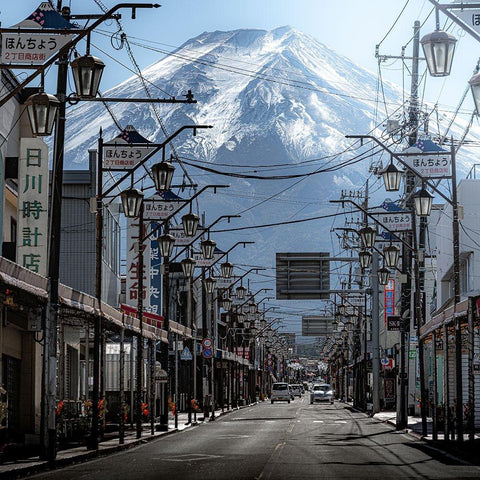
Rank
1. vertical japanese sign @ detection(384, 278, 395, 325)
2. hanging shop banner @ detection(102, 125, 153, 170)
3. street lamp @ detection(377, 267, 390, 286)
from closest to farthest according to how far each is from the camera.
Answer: hanging shop banner @ detection(102, 125, 153, 170)
street lamp @ detection(377, 267, 390, 286)
vertical japanese sign @ detection(384, 278, 395, 325)

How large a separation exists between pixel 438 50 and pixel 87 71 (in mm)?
7294

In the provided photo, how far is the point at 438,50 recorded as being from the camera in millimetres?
15938

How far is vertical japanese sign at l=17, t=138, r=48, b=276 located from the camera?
109 feet

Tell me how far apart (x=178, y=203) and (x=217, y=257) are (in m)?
18.7

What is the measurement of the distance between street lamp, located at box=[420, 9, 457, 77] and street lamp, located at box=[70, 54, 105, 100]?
6.93 meters

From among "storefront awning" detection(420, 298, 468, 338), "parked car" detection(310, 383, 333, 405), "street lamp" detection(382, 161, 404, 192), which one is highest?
"street lamp" detection(382, 161, 404, 192)

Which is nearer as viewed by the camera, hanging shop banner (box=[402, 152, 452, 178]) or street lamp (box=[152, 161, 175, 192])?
street lamp (box=[152, 161, 175, 192])

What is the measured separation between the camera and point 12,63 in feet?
60.3

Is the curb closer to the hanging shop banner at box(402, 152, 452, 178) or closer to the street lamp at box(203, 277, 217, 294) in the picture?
the hanging shop banner at box(402, 152, 452, 178)

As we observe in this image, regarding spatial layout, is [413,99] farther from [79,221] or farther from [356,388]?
[356,388]

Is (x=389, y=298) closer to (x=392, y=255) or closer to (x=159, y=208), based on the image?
(x=392, y=255)

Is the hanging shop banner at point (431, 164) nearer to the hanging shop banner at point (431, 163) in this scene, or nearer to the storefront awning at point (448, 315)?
the hanging shop banner at point (431, 163)

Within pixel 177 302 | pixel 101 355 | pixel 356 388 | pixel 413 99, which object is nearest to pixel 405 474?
pixel 101 355

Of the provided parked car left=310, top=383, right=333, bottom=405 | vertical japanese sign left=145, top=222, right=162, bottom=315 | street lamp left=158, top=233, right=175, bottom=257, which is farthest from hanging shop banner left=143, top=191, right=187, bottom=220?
parked car left=310, top=383, right=333, bottom=405
